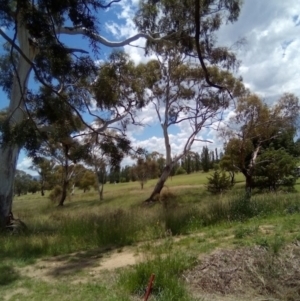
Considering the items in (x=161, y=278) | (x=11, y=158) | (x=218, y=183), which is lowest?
(x=161, y=278)

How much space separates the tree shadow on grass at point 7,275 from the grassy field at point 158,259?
17 millimetres

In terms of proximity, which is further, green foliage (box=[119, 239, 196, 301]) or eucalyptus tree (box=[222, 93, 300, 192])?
eucalyptus tree (box=[222, 93, 300, 192])

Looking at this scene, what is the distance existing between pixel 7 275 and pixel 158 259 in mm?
2739

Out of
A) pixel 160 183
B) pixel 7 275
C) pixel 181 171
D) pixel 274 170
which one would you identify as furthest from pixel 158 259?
pixel 181 171

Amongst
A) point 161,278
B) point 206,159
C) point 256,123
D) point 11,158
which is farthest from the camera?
point 206,159

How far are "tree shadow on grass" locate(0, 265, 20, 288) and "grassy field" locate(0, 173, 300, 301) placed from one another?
17mm

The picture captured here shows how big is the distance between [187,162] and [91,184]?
4143 cm

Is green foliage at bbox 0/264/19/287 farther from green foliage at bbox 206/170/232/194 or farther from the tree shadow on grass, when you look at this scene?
green foliage at bbox 206/170/232/194

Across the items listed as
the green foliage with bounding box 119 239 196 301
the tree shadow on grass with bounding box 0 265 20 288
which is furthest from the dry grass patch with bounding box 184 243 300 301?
the tree shadow on grass with bounding box 0 265 20 288

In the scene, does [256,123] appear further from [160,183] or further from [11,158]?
[11,158]

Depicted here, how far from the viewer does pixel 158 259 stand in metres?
6.02

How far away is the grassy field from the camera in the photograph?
217 inches

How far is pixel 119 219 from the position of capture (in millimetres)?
11406

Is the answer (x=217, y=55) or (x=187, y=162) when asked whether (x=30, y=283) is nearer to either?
(x=217, y=55)
